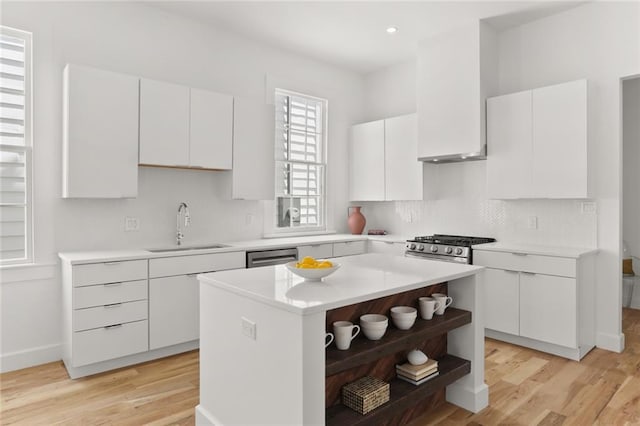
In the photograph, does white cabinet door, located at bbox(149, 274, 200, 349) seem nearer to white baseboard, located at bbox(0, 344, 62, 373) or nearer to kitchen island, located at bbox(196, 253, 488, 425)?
white baseboard, located at bbox(0, 344, 62, 373)

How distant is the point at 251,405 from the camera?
1.96 meters

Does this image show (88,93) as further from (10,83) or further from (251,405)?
(251,405)

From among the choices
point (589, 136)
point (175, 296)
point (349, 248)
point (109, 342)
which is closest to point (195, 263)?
point (175, 296)

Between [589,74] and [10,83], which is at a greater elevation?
[589,74]

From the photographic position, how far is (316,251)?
14.6ft

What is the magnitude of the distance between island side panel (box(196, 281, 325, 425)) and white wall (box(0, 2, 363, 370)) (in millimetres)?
1830

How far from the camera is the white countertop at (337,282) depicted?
1780 millimetres

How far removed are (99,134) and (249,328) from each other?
7.42 ft

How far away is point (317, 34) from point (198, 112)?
1646 millimetres

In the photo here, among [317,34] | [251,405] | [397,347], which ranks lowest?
[251,405]

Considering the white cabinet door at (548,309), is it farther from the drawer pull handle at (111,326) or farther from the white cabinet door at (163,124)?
the drawer pull handle at (111,326)

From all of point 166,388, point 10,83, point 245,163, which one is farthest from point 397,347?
point 10,83

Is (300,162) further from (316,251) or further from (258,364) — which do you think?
(258,364)

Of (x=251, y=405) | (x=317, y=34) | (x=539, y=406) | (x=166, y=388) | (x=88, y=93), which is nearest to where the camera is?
(x=251, y=405)
